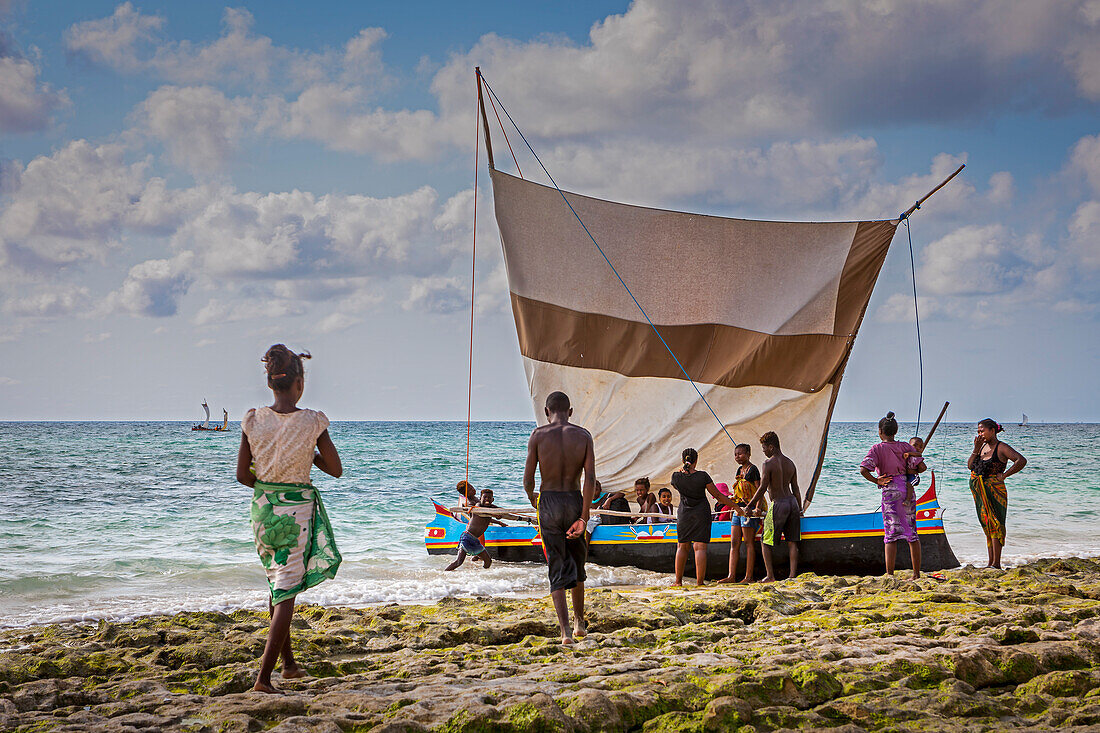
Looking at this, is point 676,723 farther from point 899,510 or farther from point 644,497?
point 644,497

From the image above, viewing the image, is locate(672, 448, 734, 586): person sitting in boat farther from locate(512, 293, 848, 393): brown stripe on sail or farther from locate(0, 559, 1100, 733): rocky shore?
locate(512, 293, 848, 393): brown stripe on sail

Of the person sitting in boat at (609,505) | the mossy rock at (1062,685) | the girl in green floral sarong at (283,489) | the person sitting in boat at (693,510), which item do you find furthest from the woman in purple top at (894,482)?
the girl in green floral sarong at (283,489)

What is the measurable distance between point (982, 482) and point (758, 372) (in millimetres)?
2776

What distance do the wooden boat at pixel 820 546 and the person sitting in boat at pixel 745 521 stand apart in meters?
0.29

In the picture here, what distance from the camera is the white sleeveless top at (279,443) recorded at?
12.5 feet

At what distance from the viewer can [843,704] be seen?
342cm

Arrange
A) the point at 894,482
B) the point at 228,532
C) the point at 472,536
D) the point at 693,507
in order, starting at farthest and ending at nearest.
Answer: the point at 228,532 < the point at 472,536 < the point at 693,507 < the point at 894,482

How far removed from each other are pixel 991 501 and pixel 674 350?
375 centimetres

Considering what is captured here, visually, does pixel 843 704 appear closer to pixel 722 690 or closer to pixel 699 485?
pixel 722 690

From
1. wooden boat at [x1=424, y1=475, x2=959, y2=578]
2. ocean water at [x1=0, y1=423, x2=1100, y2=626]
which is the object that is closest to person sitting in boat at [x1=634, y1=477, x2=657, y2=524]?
wooden boat at [x1=424, y1=475, x2=959, y2=578]

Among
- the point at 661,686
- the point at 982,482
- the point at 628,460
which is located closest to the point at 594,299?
the point at 628,460

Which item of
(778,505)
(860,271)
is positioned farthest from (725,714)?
(860,271)

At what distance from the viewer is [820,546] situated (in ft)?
28.7

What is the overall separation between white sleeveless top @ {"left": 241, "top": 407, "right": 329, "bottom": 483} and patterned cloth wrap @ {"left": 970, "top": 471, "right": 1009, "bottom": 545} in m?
6.72
